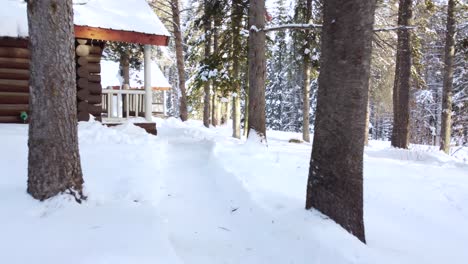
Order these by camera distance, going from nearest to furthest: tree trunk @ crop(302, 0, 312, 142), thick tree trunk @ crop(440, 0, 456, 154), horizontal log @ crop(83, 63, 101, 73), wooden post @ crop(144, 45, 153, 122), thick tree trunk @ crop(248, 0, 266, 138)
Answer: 1. thick tree trunk @ crop(248, 0, 266, 138)
2. horizontal log @ crop(83, 63, 101, 73)
3. wooden post @ crop(144, 45, 153, 122)
4. thick tree trunk @ crop(440, 0, 456, 154)
5. tree trunk @ crop(302, 0, 312, 142)

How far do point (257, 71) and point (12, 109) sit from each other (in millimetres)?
6236

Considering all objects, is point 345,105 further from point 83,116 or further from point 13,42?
point 13,42

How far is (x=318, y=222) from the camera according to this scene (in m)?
3.96

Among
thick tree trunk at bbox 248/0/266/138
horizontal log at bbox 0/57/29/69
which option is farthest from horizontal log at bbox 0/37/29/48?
thick tree trunk at bbox 248/0/266/138

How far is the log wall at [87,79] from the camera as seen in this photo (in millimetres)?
10102

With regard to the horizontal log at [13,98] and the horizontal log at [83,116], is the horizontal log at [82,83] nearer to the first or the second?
the horizontal log at [83,116]

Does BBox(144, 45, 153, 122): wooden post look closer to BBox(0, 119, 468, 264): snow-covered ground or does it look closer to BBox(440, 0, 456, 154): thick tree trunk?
BBox(0, 119, 468, 264): snow-covered ground

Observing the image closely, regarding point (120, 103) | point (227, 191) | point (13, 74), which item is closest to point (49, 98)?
point (227, 191)

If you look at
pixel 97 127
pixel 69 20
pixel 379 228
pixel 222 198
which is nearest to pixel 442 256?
pixel 379 228

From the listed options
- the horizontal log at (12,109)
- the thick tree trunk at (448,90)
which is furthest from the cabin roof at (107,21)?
the thick tree trunk at (448,90)

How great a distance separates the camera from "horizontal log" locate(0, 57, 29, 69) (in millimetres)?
9269

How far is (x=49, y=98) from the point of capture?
3.93 m

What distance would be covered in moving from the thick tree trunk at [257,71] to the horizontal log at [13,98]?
5.78 metres

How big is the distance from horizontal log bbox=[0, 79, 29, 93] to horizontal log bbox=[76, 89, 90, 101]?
125 centimetres
